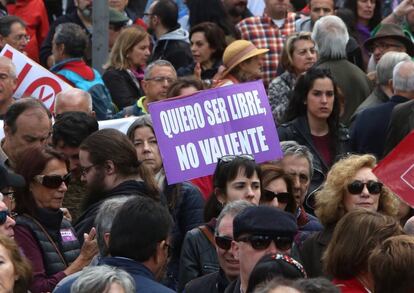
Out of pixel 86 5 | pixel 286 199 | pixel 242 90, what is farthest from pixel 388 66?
pixel 86 5

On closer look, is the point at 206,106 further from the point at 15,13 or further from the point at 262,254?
the point at 15,13

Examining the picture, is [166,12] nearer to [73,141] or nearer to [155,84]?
[155,84]

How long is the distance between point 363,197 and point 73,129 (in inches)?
84.4

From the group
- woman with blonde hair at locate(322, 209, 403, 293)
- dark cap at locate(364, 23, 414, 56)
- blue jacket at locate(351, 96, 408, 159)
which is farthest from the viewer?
dark cap at locate(364, 23, 414, 56)

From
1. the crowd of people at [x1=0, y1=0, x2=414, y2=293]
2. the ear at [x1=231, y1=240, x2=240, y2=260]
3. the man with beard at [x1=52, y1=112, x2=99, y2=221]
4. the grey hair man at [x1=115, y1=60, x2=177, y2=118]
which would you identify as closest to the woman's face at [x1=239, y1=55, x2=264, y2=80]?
the crowd of people at [x1=0, y1=0, x2=414, y2=293]

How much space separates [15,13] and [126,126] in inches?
205

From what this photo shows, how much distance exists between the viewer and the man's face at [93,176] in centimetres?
1006

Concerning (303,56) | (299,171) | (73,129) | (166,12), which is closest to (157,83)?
(303,56)

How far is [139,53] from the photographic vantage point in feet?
49.3

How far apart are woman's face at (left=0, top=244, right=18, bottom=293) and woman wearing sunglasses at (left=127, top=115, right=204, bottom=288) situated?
2.57 meters

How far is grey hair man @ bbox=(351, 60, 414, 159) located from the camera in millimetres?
12750

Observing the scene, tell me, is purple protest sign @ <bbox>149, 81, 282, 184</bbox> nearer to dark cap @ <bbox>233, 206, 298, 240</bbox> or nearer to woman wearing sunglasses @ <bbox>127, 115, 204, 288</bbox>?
woman wearing sunglasses @ <bbox>127, 115, 204, 288</bbox>

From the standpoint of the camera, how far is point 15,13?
17.6m

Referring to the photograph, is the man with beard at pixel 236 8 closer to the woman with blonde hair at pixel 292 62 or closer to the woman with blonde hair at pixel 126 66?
the woman with blonde hair at pixel 126 66
